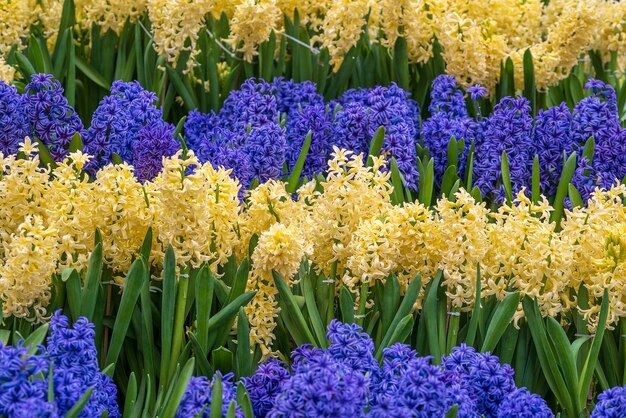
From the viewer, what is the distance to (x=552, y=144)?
11.4 ft

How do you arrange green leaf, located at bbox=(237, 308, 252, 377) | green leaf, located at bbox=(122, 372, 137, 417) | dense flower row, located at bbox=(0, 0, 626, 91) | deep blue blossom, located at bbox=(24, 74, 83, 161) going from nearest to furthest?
green leaf, located at bbox=(122, 372, 137, 417)
green leaf, located at bbox=(237, 308, 252, 377)
deep blue blossom, located at bbox=(24, 74, 83, 161)
dense flower row, located at bbox=(0, 0, 626, 91)

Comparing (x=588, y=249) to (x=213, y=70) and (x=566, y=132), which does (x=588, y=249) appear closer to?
(x=566, y=132)

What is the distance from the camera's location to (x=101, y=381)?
2.26 m

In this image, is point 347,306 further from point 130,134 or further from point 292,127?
point 292,127

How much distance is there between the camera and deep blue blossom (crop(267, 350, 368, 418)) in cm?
198

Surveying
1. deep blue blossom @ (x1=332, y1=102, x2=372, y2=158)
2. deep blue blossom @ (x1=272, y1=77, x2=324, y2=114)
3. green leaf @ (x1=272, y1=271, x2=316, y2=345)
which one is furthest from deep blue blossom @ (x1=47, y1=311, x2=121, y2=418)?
deep blue blossom @ (x1=272, y1=77, x2=324, y2=114)

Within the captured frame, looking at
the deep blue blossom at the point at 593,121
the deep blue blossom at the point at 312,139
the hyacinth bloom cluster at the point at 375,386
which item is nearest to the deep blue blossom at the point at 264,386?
the hyacinth bloom cluster at the point at 375,386

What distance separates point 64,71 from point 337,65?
46.3 inches

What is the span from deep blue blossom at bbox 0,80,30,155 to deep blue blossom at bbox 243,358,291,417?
52.8 inches

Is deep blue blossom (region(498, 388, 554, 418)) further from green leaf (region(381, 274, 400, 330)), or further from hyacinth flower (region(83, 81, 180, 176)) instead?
hyacinth flower (region(83, 81, 180, 176))

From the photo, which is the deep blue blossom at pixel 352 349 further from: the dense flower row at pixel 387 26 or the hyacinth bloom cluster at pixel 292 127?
the dense flower row at pixel 387 26

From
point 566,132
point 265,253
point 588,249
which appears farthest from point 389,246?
point 566,132

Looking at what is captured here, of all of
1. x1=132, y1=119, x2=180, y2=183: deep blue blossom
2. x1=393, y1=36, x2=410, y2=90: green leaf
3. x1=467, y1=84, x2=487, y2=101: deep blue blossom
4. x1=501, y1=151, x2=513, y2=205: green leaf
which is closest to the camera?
x1=132, y1=119, x2=180, y2=183: deep blue blossom

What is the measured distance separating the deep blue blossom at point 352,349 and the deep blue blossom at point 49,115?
4.62ft
